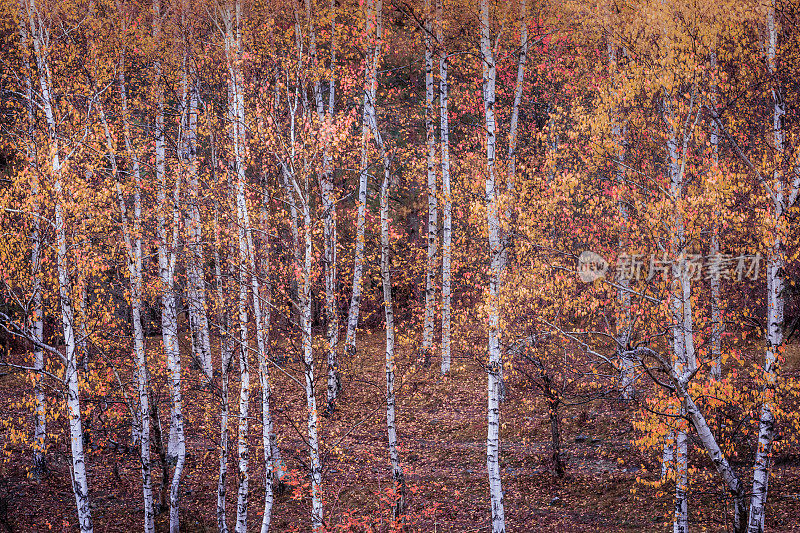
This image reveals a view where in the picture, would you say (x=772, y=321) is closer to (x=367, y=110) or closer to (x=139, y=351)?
(x=367, y=110)

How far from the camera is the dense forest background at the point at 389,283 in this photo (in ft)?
35.3

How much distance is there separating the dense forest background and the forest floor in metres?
0.09

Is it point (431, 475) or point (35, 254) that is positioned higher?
point (35, 254)

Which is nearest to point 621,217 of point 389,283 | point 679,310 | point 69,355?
point 679,310

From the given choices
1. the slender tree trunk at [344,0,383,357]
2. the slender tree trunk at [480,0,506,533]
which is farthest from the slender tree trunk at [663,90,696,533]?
the slender tree trunk at [344,0,383,357]

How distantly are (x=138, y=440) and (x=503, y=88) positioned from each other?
70.3ft

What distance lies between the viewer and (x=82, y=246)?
12.2m

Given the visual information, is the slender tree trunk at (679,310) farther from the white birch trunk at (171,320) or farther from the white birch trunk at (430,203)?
the white birch trunk at (171,320)

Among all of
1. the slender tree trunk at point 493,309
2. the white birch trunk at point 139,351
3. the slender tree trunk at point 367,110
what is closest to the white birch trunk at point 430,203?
the slender tree trunk at point 367,110

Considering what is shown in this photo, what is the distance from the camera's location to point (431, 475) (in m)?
16.0

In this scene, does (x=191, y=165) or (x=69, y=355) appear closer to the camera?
(x=69, y=355)

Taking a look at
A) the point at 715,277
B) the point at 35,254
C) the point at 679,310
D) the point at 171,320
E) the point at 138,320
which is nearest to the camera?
the point at 679,310

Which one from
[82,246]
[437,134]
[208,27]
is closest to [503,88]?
[437,134]

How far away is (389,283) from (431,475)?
532 centimetres
